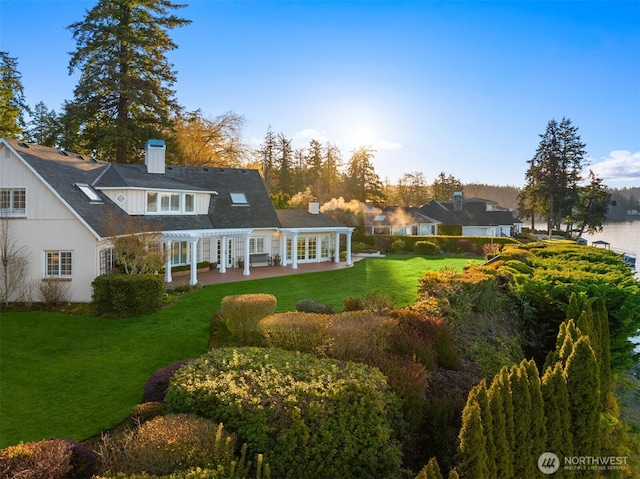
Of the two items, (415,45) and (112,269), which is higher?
(415,45)

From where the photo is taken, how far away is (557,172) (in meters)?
60.8

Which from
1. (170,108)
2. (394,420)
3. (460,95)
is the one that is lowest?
(394,420)

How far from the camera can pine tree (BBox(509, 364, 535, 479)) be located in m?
6.15

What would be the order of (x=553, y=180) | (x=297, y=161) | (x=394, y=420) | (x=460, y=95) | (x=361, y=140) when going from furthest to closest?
(x=297, y=161) → (x=361, y=140) → (x=553, y=180) → (x=460, y=95) → (x=394, y=420)

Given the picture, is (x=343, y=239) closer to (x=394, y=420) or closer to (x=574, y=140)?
(x=394, y=420)

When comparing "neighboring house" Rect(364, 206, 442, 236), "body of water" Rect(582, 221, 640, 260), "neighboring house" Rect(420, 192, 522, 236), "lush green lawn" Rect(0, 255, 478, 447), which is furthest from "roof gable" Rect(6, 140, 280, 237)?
"body of water" Rect(582, 221, 640, 260)

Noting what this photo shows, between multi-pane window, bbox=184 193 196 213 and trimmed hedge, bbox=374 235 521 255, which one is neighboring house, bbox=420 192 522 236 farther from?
multi-pane window, bbox=184 193 196 213

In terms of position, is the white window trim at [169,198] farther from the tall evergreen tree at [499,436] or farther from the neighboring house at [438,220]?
the neighboring house at [438,220]

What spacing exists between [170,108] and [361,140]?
36770mm

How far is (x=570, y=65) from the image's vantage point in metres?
17.1

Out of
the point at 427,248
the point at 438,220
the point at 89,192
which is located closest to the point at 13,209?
the point at 89,192

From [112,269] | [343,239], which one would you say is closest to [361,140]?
[343,239]

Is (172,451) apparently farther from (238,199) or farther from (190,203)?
(238,199)

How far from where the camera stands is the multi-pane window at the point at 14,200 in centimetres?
1678
